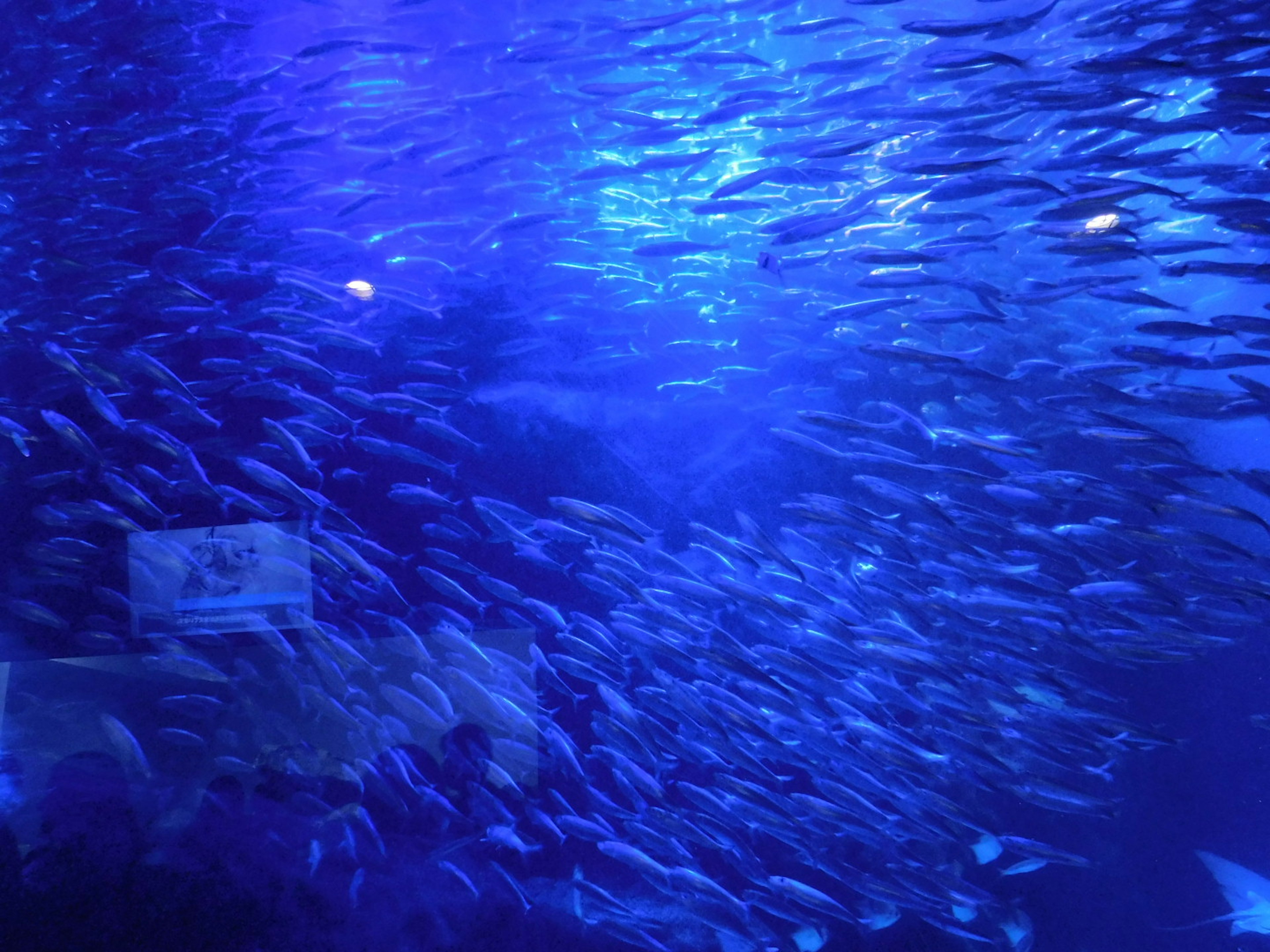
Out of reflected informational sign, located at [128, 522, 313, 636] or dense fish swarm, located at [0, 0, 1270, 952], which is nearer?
dense fish swarm, located at [0, 0, 1270, 952]

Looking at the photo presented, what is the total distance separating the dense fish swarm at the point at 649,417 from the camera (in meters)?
3.82

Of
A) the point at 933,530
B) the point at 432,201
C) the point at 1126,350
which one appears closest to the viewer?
the point at 1126,350

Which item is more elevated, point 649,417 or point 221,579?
point 649,417

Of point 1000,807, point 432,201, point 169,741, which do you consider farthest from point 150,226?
point 1000,807

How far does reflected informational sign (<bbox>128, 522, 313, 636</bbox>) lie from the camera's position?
4.61 meters

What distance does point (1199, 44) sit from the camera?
337 centimetres

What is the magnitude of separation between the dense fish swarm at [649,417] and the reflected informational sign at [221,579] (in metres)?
0.12

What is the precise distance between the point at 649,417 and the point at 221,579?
10.3 feet

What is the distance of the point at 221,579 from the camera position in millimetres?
4773

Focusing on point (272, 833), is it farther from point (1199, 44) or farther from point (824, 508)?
point (1199, 44)

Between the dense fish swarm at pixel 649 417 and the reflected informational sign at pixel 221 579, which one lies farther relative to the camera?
the reflected informational sign at pixel 221 579

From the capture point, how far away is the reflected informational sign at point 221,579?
4.61 metres

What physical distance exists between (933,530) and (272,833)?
14.1ft

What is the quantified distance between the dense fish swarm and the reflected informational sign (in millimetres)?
122
